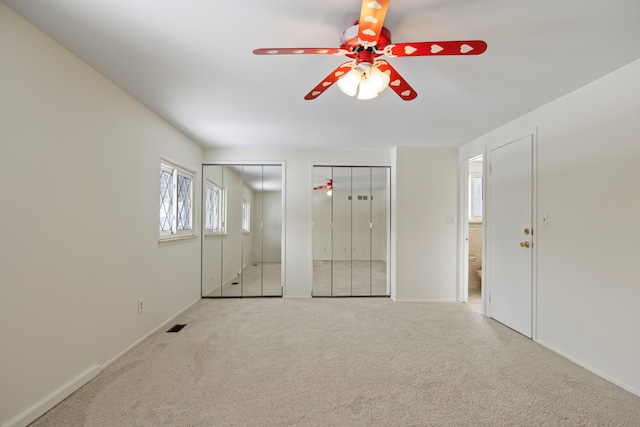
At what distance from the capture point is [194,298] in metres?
4.23

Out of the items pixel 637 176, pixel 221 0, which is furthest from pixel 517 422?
pixel 221 0

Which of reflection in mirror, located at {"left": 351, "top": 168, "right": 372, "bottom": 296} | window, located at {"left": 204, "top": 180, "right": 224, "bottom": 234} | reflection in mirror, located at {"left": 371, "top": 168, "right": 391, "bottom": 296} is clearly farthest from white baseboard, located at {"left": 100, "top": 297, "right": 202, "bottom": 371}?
reflection in mirror, located at {"left": 371, "top": 168, "right": 391, "bottom": 296}

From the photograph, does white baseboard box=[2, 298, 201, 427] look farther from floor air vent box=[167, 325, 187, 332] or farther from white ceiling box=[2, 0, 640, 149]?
white ceiling box=[2, 0, 640, 149]

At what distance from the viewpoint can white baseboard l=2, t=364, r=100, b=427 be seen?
1643mm

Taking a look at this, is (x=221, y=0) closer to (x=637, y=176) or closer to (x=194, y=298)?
(x=637, y=176)

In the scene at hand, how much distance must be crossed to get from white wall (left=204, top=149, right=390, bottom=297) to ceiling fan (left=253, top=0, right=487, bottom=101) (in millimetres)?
2708

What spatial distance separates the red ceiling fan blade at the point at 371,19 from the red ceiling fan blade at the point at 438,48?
123 mm

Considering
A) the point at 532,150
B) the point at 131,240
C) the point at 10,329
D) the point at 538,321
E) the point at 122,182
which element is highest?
the point at 532,150

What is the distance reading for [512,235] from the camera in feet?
10.6

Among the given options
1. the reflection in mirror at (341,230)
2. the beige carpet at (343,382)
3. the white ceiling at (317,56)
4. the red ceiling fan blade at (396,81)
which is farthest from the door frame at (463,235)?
the red ceiling fan blade at (396,81)

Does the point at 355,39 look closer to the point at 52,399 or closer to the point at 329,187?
the point at 52,399

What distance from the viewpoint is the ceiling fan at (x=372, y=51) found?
1308 mm

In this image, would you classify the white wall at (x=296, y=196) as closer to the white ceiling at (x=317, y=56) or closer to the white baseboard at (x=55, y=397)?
the white ceiling at (x=317, y=56)

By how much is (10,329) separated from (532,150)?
4177 millimetres
